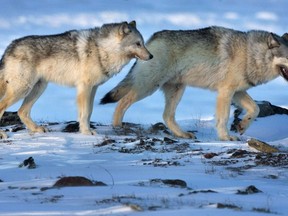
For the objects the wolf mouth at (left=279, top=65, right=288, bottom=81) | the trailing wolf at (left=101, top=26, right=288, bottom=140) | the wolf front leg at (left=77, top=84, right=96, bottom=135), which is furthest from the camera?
the wolf mouth at (left=279, top=65, right=288, bottom=81)

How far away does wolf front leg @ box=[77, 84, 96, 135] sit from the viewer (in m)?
11.5

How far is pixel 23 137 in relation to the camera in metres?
11.5

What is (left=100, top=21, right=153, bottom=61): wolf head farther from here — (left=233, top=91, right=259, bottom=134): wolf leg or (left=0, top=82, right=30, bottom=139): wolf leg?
(left=233, top=91, right=259, bottom=134): wolf leg

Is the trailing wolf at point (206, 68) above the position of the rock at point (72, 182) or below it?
above

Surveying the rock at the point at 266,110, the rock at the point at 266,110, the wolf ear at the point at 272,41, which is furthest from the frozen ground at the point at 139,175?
the rock at the point at 266,110

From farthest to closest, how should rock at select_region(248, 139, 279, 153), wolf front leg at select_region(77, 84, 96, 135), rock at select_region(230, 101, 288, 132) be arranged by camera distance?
rock at select_region(230, 101, 288, 132) < wolf front leg at select_region(77, 84, 96, 135) < rock at select_region(248, 139, 279, 153)

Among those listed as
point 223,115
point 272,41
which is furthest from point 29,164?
point 272,41

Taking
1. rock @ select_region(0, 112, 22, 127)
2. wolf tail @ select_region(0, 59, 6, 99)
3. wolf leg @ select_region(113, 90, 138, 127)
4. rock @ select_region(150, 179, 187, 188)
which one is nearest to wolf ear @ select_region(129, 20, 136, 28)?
wolf leg @ select_region(113, 90, 138, 127)

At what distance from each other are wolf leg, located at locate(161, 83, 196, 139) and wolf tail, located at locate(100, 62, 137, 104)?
79 cm

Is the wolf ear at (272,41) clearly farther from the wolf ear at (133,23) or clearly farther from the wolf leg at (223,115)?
the wolf ear at (133,23)

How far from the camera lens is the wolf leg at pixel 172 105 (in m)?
12.4

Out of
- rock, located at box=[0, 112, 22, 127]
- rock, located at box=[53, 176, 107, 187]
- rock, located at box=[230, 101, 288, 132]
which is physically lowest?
rock, located at box=[53, 176, 107, 187]

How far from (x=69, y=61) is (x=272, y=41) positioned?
4.41m

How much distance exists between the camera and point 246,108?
1229 centimetres
